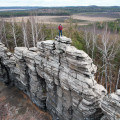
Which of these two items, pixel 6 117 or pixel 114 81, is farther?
pixel 114 81

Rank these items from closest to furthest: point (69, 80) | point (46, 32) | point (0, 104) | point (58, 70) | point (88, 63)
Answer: point (88, 63) → point (69, 80) → point (58, 70) → point (0, 104) → point (46, 32)

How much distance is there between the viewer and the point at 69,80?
1102 centimetres

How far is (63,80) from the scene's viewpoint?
11.7 meters

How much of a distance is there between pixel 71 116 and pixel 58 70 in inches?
219

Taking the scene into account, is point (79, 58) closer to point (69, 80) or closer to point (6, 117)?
point (69, 80)

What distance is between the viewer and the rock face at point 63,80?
9977 mm

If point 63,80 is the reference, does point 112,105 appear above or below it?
below

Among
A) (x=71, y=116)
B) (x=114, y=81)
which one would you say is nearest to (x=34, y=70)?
(x=71, y=116)

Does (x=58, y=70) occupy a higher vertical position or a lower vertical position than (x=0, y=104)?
higher

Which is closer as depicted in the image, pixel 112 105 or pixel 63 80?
pixel 112 105

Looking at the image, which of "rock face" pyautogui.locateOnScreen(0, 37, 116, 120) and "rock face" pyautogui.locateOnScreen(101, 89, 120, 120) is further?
"rock face" pyautogui.locateOnScreen(0, 37, 116, 120)

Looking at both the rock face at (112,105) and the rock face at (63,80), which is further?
the rock face at (63,80)

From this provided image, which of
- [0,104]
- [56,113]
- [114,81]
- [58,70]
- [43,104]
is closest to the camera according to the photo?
[58,70]

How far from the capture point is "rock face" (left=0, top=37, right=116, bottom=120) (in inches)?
393
